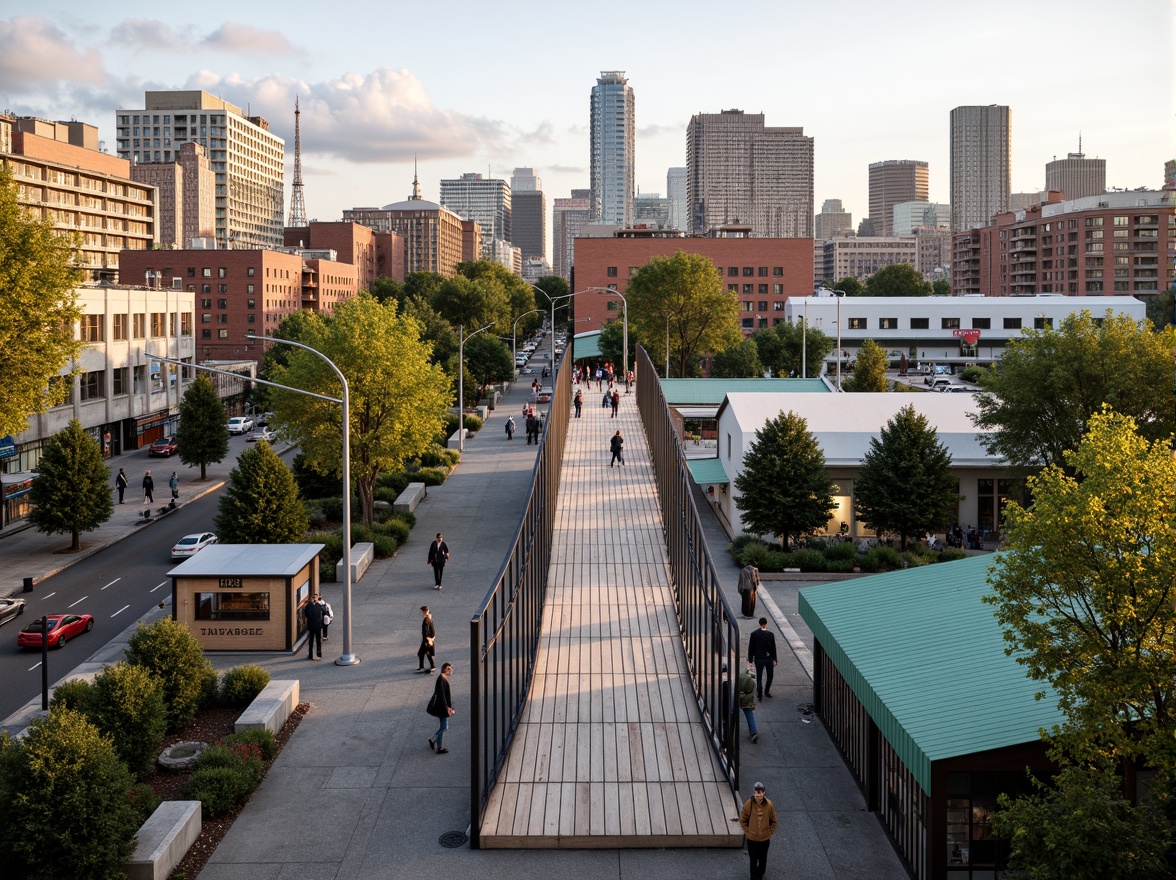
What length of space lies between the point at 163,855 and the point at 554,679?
688 cm

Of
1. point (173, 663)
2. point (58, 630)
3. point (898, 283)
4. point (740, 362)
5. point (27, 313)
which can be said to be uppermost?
point (898, 283)

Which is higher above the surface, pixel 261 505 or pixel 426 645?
pixel 261 505

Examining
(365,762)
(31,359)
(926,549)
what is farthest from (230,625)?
(926,549)

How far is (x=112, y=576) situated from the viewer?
121ft

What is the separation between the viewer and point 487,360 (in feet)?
284

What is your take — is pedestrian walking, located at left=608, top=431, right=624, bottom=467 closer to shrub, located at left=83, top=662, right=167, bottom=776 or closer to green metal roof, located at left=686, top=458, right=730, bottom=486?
green metal roof, located at left=686, top=458, right=730, bottom=486

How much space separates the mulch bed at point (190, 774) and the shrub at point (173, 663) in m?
0.41

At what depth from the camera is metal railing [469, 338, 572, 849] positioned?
546 inches

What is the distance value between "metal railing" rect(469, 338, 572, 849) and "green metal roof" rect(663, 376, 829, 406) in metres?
36.7

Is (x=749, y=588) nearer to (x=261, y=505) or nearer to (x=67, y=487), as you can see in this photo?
(x=261, y=505)

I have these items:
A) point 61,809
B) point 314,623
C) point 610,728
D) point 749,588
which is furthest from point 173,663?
point 749,588

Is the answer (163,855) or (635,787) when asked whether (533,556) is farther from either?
(163,855)

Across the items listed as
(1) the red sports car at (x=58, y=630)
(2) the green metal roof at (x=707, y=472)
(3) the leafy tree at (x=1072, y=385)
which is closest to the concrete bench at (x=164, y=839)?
(1) the red sports car at (x=58, y=630)

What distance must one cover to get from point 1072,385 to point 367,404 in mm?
25789
